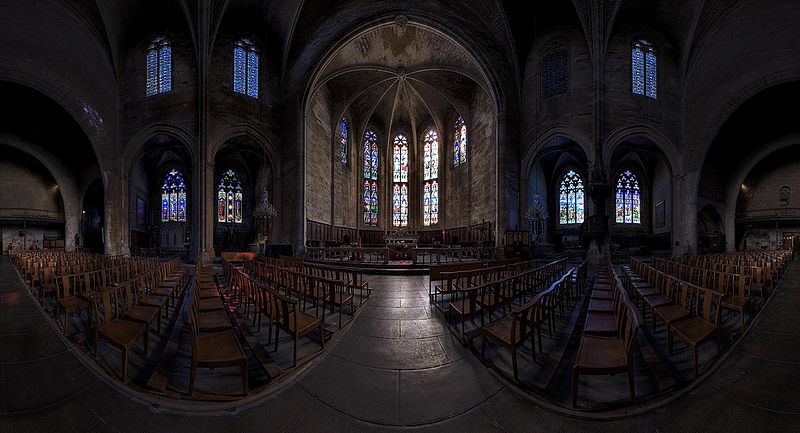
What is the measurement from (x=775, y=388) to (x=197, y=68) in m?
21.5

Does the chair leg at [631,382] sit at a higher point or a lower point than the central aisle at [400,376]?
higher

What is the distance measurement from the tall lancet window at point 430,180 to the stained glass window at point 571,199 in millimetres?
10589

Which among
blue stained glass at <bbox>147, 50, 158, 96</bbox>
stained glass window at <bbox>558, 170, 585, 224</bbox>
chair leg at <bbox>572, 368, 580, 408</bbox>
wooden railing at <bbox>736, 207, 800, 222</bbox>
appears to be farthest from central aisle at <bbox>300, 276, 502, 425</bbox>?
wooden railing at <bbox>736, 207, 800, 222</bbox>

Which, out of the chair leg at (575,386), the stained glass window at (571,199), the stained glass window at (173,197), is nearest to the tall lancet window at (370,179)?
the stained glass window at (173,197)

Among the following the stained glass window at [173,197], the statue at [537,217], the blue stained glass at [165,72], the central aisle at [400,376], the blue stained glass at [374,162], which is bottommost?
the central aisle at [400,376]

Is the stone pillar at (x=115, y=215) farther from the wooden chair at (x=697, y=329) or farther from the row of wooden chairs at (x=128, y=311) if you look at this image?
the wooden chair at (x=697, y=329)

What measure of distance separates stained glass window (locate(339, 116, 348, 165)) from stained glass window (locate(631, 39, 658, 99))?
19.0 meters

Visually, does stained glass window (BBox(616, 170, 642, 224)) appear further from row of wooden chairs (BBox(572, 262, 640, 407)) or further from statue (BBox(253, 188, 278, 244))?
statue (BBox(253, 188, 278, 244))

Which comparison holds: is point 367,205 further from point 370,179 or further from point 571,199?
point 571,199

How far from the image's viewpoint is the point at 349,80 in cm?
2280

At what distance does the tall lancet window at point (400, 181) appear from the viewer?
90.9 ft

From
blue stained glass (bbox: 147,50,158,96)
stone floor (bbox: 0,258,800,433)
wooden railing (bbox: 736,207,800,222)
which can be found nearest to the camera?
stone floor (bbox: 0,258,800,433)

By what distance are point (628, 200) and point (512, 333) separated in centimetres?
2862

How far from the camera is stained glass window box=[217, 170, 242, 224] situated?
25.2m
